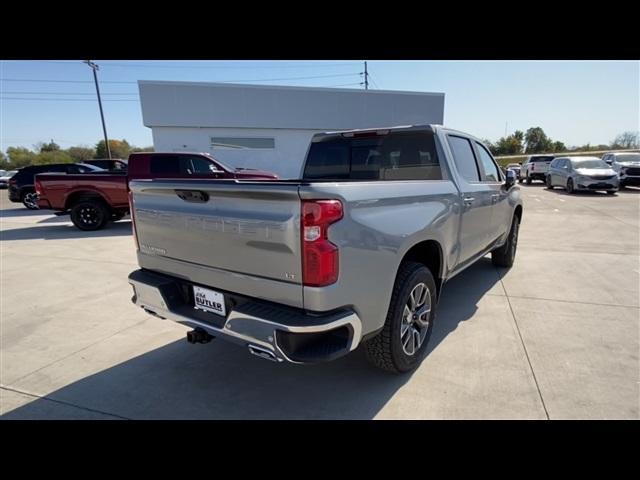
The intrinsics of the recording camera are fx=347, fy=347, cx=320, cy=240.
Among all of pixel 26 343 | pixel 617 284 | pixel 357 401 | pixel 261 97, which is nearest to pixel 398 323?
pixel 357 401

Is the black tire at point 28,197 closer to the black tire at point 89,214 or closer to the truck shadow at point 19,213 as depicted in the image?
the truck shadow at point 19,213

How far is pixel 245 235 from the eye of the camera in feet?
6.75

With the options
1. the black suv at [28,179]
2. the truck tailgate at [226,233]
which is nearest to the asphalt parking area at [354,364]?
the truck tailgate at [226,233]

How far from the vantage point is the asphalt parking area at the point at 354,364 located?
2.45 meters

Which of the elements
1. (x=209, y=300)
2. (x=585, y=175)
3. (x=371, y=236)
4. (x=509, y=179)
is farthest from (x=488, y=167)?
(x=585, y=175)

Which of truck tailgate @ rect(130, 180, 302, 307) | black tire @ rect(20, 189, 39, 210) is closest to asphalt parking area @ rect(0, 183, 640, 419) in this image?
truck tailgate @ rect(130, 180, 302, 307)

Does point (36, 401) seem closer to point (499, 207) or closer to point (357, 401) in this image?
point (357, 401)

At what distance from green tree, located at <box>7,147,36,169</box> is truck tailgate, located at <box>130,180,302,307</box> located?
78928 mm

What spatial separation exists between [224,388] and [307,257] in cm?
152

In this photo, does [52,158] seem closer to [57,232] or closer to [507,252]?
[57,232]

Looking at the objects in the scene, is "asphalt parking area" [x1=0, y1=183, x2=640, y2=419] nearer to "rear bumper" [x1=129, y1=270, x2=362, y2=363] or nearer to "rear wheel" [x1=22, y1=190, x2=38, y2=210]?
"rear bumper" [x1=129, y1=270, x2=362, y2=363]

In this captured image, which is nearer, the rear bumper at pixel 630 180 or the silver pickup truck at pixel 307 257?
the silver pickup truck at pixel 307 257

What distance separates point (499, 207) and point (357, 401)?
3349 millimetres

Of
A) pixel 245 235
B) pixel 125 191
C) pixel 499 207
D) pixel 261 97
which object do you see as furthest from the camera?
pixel 261 97
